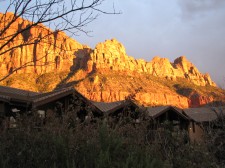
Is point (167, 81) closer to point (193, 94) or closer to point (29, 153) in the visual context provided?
point (193, 94)

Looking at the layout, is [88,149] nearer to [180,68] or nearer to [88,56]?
[88,56]

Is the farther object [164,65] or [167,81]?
[164,65]

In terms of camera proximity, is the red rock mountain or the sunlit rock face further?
the sunlit rock face

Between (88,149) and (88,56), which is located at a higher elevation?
(88,56)

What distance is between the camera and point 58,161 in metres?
3.76

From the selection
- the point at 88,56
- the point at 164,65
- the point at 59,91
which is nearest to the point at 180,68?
the point at 164,65

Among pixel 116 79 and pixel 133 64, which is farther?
pixel 133 64

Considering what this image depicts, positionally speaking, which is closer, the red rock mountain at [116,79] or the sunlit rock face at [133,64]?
the red rock mountain at [116,79]

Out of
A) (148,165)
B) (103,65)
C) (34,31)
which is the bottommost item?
(148,165)

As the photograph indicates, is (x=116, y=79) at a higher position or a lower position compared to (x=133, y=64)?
lower

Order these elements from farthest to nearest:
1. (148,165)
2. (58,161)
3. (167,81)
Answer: (167,81)
(58,161)
(148,165)

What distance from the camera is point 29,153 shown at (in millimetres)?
3906

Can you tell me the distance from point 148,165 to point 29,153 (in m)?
1.49

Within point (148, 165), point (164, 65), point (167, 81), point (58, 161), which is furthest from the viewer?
point (164, 65)
